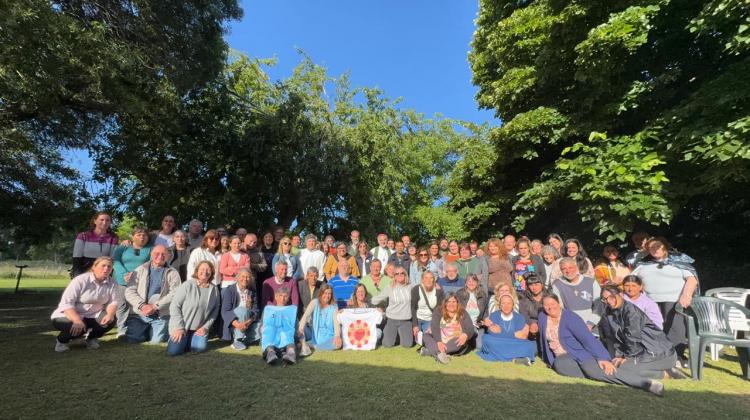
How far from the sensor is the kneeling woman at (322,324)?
615 centimetres

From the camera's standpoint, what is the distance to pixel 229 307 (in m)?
6.11

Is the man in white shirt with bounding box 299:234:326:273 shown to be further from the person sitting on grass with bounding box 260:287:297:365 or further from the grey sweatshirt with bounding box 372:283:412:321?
the person sitting on grass with bounding box 260:287:297:365

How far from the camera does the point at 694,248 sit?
35.2 feet

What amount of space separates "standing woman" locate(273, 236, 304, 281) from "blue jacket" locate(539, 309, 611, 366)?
4535 mm

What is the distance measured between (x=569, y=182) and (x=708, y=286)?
18.9ft

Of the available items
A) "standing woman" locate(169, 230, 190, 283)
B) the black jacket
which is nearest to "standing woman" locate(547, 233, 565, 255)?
the black jacket

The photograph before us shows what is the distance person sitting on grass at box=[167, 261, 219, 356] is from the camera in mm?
5523

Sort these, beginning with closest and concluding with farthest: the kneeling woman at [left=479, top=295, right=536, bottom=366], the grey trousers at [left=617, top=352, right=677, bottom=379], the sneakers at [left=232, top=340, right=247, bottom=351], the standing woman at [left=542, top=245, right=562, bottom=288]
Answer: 1. the grey trousers at [left=617, top=352, right=677, bottom=379]
2. the kneeling woman at [left=479, top=295, right=536, bottom=366]
3. the sneakers at [left=232, top=340, right=247, bottom=351]
4. the standing woman at [left=542, top=245, right=562, bottom=288]

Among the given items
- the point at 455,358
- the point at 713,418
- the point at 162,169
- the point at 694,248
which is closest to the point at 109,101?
the point at 162,169

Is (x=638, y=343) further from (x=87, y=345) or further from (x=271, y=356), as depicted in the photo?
(x=87, y=345)

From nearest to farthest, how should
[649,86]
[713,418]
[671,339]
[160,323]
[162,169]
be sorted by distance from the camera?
1. [713,418]
2. [671,339]
3. [160,323]
4. [649,86]
5. [162,169]

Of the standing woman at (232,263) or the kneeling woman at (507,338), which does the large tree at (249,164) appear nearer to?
the standing woman at (232,263)

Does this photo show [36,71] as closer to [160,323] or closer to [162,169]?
[160,323]

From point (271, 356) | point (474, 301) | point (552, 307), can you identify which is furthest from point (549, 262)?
point (271, 356)
